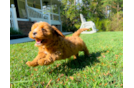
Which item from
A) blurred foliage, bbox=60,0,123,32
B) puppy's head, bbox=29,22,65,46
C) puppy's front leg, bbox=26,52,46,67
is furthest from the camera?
blurred foliage, bbox=60,0,123,32

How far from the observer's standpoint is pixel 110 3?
1516 centimetres

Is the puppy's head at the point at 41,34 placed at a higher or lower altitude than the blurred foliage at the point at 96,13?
lower

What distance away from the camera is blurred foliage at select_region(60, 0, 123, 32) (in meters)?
14.5

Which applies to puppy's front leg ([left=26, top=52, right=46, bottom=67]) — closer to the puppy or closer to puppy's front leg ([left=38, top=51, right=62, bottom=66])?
the puppy

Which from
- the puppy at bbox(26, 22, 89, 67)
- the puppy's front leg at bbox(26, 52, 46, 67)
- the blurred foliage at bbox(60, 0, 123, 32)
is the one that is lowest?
the puppy's front leg at bbox(26, 52, 46, 67)

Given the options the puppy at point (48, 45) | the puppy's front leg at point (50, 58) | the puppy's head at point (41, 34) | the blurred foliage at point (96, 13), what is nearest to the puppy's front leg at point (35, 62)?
the puppy at point (48, 45)

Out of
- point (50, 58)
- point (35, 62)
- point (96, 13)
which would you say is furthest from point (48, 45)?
point (96, 13)

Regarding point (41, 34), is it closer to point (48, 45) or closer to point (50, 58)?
point (48, 45)

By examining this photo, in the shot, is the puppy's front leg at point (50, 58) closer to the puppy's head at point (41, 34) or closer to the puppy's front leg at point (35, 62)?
the puppy's front leg at point (35, 62)

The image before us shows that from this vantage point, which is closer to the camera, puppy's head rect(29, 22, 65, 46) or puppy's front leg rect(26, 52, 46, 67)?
puppy's head rect(29, 22, 65, 46)

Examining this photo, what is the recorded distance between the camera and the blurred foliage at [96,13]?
570 inches

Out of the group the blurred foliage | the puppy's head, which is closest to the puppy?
the puppy's head

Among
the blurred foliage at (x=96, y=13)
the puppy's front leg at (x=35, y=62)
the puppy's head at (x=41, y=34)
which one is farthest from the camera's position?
→ the blurred foliage at (x=96, y=13)

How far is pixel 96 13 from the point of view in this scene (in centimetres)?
1591
